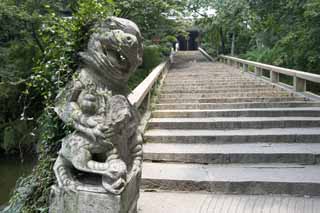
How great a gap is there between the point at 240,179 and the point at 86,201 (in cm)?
202

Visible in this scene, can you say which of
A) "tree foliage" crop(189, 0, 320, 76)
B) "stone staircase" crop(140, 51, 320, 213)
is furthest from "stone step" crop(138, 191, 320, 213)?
"tree foliage" crop(189, 0, 320, 76)

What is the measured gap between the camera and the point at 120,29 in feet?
7.30

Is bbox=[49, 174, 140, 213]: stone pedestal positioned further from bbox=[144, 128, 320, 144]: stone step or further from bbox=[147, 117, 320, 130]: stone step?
bbox=[147, 117, 320, 130]: stone step

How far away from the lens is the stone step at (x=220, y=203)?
9.90ft

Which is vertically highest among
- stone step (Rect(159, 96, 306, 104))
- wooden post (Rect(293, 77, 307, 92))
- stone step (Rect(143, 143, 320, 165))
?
wooden post (Rect(293, 77, 307, 92))

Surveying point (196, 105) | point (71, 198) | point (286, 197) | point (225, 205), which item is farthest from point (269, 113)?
point (71, 198)

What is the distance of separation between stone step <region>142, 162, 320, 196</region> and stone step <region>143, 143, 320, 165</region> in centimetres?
14

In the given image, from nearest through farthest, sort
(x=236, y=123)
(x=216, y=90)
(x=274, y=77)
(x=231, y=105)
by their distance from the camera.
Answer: (x=236, y=123) < (x=231, y=105) < (x=216, y=90) < (x=274, y=77)

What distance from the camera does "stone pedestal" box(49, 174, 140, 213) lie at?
199cm

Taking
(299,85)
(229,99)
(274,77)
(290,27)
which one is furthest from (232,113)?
(290,27)

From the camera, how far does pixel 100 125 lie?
2102 millimetres

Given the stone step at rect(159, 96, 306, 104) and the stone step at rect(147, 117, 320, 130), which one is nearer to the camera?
the stone step at rect(147, 117, 320, 130)

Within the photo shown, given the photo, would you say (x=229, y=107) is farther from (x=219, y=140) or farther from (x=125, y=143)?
(x=125, y=143)

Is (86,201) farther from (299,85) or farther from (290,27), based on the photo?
(290,27)
